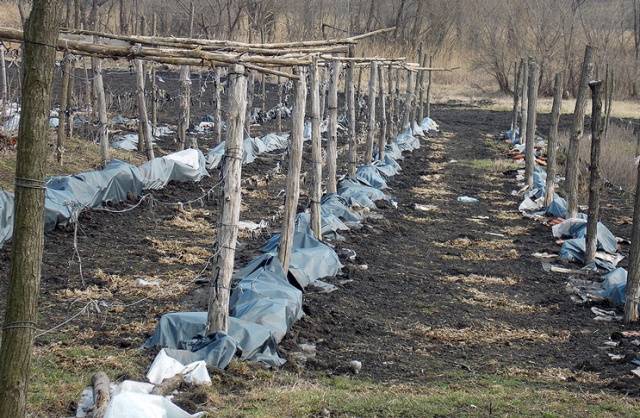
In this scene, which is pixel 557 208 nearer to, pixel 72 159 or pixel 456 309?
pixel 456 309

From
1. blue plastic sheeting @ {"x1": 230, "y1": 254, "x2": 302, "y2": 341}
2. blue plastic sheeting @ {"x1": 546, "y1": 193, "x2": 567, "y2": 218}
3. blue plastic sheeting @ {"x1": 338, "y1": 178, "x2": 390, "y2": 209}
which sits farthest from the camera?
blue plastic sheeting @ {"x1": 546, "y1": 193, "x2": 567, "y2": 218}

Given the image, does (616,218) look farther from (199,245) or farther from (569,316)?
(199,245)

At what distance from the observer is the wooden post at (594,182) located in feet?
40.3

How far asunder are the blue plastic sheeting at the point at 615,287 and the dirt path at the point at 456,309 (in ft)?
1.42

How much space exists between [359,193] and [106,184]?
4.53 m

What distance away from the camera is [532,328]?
388 inches

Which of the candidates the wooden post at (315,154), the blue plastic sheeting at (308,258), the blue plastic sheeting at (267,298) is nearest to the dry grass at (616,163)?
the wooden post at (315,154)

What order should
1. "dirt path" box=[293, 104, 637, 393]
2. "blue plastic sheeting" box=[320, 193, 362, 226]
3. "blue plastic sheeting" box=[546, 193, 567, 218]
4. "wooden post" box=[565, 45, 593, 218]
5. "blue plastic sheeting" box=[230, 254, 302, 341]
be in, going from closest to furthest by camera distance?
"dirt path" box=[293, 104, 637, 393]
"blue plastic sheeting" box=[230, 254, 302, 341]
"wooden post" box=[565, 45, 593, 218]
"blue plastic sheeting" box=[320, 193, 362, 226]
"blue plastic sheeting" box=[546, 193, 567, 218]

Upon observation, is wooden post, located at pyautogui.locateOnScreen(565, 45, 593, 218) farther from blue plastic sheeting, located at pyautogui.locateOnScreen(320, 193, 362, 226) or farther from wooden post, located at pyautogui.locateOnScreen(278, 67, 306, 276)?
wooden post, located at pyautogui.locateOnScreen(278, 67, 306, 276)

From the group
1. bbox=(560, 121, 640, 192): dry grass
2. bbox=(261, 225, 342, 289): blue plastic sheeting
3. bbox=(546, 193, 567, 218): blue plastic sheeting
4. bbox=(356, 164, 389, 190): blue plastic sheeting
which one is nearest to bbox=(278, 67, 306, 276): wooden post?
bbox=(261, 225, 342, 289): blue plastic sheeting

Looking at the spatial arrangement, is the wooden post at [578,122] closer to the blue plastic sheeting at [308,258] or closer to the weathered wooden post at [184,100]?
the blue plastic sheeting at [308,258]

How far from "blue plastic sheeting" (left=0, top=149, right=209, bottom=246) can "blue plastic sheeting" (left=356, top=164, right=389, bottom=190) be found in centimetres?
308

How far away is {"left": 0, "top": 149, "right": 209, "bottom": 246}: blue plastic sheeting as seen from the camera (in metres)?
11.8

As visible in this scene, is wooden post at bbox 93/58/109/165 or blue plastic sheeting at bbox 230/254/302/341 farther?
wooden post at bbox 93/58/109/165
